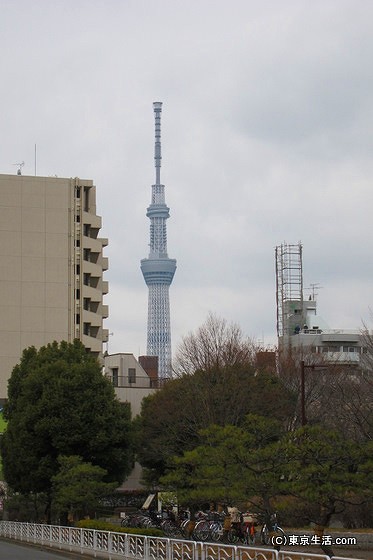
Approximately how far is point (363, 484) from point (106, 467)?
27.0m

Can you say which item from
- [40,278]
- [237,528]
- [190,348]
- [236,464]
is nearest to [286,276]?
[40,278]

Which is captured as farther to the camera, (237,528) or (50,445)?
(50,445)

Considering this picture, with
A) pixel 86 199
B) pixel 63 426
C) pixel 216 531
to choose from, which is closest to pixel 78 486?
pixel 63 426

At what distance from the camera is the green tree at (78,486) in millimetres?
42281

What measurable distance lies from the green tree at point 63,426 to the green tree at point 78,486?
12.7ft

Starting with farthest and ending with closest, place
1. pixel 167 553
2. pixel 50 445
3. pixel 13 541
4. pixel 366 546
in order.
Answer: pixel 50 445, pixel 13 541, pixel 366 546, pixel 167 553

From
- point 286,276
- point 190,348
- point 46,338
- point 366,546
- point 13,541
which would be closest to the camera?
point 366,546

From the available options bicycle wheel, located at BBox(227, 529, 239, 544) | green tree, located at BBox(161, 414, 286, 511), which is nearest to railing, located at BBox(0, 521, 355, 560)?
green tree, located at BBox(161, 414, 286, 511)

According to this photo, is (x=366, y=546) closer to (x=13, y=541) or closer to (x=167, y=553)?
(x=167, y=553)

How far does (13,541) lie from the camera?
146ft

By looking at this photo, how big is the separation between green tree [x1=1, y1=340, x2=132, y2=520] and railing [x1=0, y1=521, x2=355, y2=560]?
7.10m

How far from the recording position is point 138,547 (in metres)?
27.1

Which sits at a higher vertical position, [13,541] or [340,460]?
[340,460]

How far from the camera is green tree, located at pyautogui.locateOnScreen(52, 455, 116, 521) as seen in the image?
42281 mm
